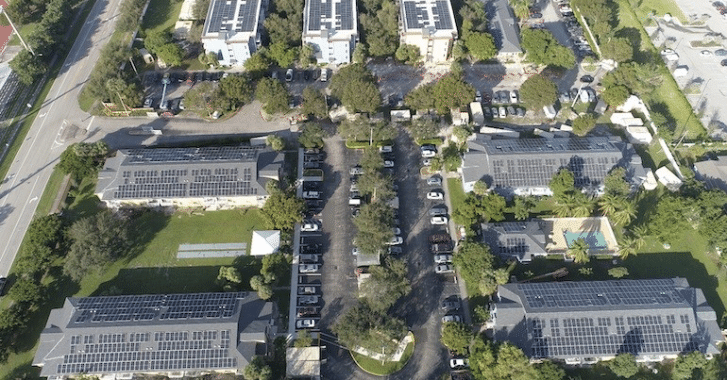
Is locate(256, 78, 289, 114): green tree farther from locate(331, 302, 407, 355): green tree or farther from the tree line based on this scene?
the tree line

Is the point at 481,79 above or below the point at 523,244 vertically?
above

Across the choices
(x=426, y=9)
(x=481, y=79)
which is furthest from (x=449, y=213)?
(x=426, y=9)

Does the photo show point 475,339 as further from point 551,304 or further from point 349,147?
point 349,147

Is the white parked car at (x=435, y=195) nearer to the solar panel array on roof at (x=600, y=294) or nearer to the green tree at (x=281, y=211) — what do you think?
the solar panel array on roof at (x=600, y=294)

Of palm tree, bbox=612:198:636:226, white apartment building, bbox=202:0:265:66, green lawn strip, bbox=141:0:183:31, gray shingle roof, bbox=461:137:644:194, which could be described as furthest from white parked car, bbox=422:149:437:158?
green lawn strip, bbox=141:0:183:31

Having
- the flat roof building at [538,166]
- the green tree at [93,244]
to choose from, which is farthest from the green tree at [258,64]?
the flat roof building at [538,166]

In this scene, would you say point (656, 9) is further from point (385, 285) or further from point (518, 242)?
point (385, 285)
